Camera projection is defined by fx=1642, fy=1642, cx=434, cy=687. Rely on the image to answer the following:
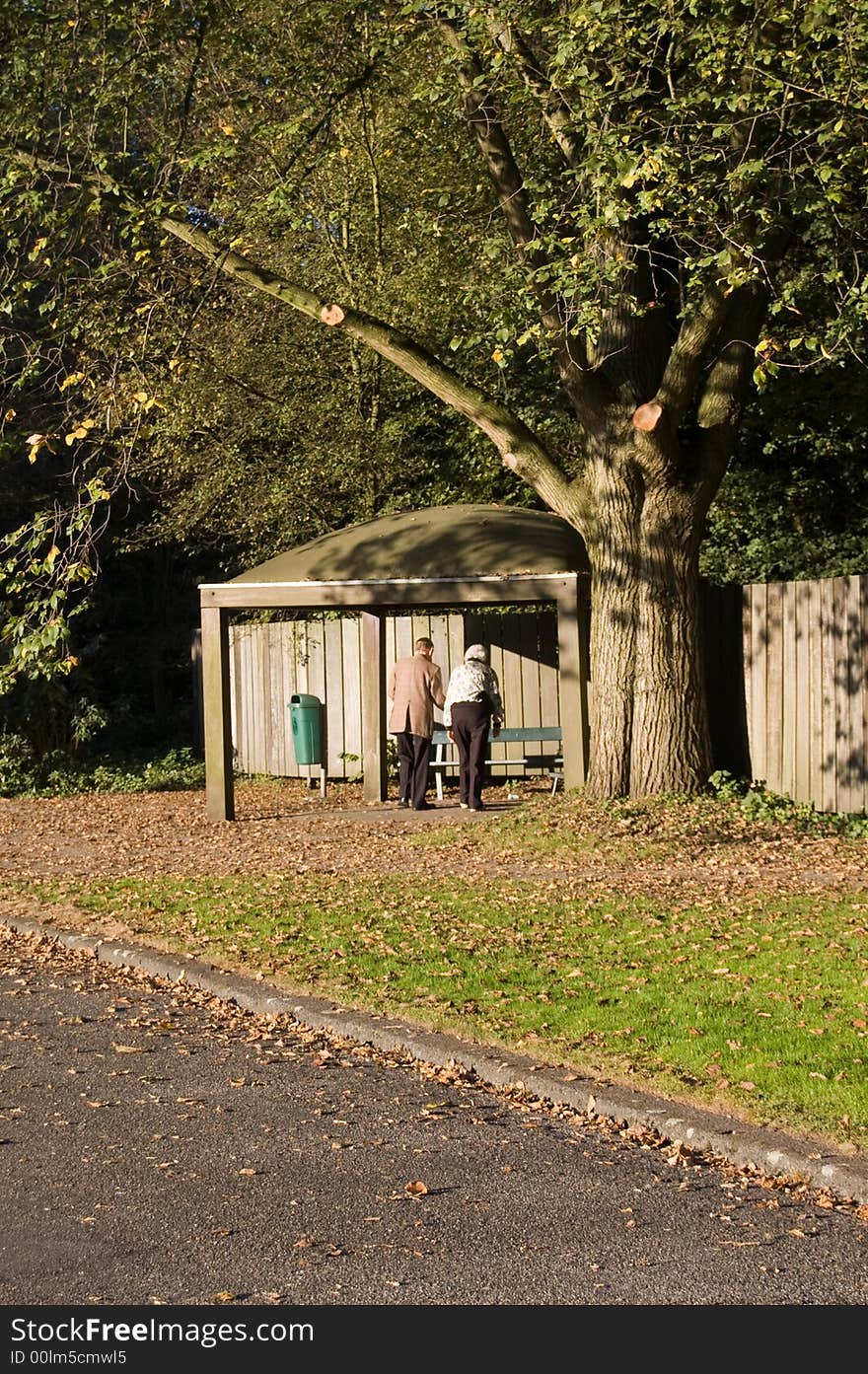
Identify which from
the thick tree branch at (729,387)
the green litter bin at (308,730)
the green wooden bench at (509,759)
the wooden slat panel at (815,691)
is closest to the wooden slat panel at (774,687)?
the wooden slat panel at (815,691)

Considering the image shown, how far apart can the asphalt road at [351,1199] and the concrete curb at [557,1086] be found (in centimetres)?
11

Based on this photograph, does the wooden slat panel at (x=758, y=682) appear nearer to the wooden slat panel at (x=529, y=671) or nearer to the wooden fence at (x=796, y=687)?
the wooden fence at (x=796, y=687)

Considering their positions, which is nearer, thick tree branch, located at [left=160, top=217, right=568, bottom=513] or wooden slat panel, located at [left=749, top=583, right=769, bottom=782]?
thick tree branch, located at [left=160, top=217, right=568, bottom=513]

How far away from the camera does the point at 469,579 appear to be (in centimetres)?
1733

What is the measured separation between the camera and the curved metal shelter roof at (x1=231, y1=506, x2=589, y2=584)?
17406mm

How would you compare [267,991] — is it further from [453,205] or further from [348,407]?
[348,407]

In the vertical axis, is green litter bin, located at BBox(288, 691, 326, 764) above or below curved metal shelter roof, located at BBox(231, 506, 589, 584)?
below

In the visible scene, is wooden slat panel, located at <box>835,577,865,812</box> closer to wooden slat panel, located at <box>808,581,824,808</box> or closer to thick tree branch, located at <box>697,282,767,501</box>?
wooden slat panel, located at <box>808,581,824,808</box>

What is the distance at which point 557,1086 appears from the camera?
6.84 m

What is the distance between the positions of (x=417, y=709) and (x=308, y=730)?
450cm

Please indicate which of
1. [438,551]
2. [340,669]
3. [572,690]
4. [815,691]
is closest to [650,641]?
A: [815,691]

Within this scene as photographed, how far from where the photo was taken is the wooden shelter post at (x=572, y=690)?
1739cm

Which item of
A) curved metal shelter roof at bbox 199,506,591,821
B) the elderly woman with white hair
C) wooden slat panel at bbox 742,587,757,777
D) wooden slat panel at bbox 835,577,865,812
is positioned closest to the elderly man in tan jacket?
the elderly woman with white hair

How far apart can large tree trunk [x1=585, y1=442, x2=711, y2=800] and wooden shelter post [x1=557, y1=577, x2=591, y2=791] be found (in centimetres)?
167
